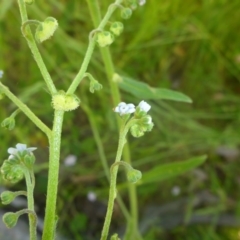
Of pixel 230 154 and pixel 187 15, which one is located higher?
pixel 187 15

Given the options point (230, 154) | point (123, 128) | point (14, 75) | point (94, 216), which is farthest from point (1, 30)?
point (123, 128)

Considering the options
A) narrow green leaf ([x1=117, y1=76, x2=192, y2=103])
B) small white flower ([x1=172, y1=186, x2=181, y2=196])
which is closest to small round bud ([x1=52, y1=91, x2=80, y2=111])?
narrow green leaf ([x1=117, y1=76, x2=192, y2=103])

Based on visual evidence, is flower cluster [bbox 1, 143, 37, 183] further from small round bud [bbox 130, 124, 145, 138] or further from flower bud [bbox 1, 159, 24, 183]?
small round bud [bbox 130, 124, 145, 138]

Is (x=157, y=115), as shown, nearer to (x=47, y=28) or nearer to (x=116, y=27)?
(x=116, y=27)

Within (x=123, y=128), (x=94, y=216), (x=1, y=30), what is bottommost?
(x=123, y=128)

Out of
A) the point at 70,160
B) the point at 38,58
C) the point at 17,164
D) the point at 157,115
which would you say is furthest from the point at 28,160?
the point at 157,115

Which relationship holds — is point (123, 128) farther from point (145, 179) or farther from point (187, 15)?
point (187, 15)
